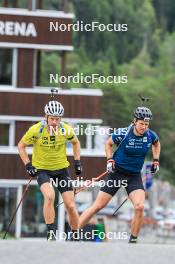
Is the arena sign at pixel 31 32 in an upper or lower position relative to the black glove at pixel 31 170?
upper

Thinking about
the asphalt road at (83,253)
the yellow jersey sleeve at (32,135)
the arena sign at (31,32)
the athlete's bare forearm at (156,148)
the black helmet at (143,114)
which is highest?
the arena sign at (31,32)

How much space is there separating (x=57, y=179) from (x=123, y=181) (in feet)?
2.93

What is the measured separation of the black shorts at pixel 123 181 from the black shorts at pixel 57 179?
0.54 m

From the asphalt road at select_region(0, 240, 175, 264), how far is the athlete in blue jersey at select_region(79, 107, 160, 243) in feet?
14.7

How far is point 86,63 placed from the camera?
163 metres

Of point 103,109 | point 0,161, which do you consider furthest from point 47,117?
point 103,109

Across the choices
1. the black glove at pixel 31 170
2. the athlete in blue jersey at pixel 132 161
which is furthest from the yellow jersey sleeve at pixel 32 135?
the athlete in blue jersey at pixel 132 161

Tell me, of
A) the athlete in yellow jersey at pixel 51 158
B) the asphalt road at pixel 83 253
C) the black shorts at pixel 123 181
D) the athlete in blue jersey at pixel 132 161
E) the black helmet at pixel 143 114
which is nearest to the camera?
the asphalt road at pixel 83 253

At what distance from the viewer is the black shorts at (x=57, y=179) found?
50.4ft

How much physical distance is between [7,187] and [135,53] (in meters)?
145

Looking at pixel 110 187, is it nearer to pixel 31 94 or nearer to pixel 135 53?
pixel 31 94

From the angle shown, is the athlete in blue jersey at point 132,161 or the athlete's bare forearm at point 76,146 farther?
the athlete's bare forearm at point 76,146

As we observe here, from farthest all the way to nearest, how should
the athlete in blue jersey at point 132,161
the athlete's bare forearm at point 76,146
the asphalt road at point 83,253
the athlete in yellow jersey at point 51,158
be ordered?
the athlete's bare forearm at point 76,146 → the athlete in yellow jersey at point 51,158 → the athlete in blue jersey at point 132,161 → the asphalt road at point 83,253

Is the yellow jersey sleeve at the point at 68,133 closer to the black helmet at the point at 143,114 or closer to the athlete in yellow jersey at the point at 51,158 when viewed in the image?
the athlete in yellow jersey at the point at 51,158
